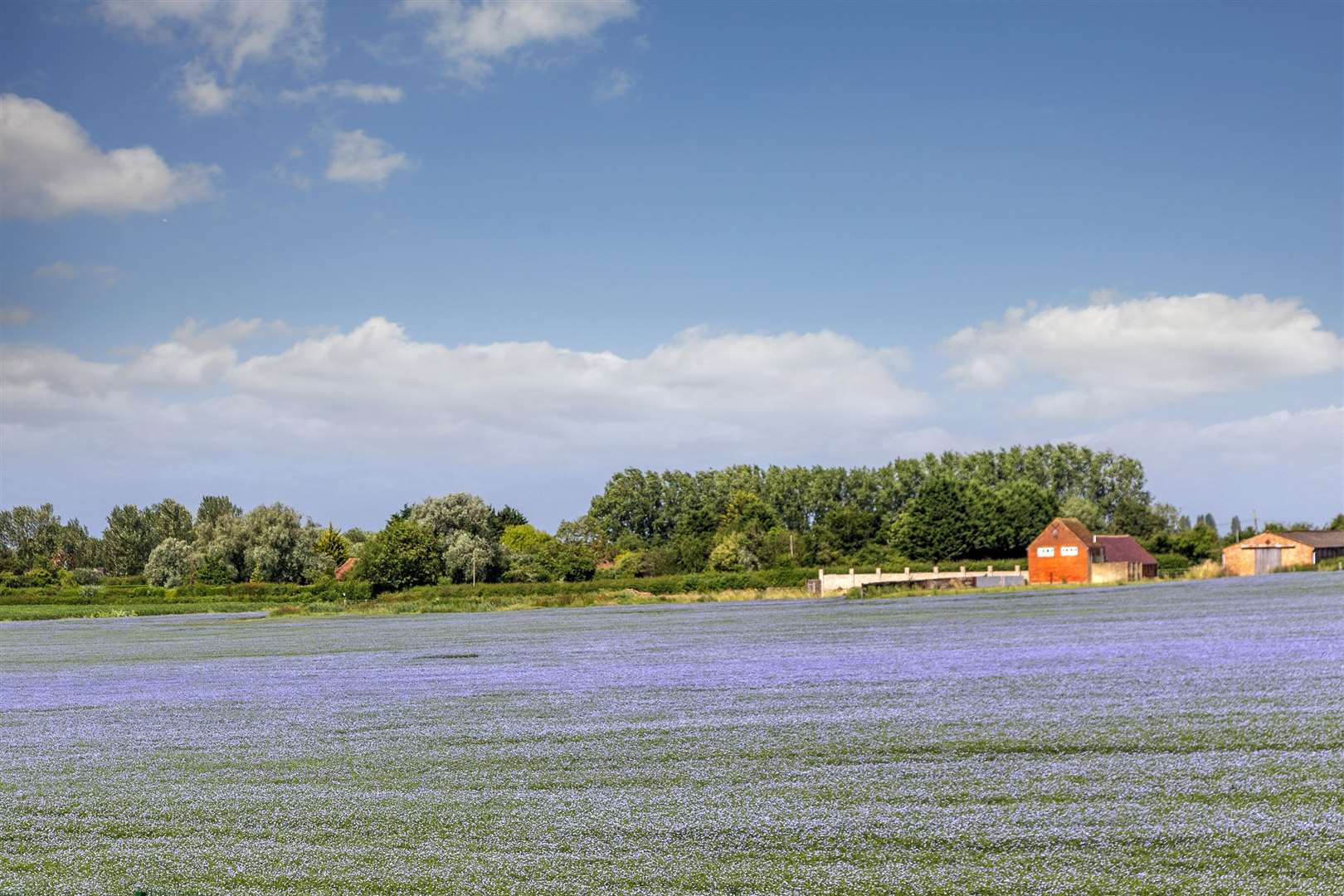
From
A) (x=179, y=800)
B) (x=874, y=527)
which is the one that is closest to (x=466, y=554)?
(x=874, y=527)

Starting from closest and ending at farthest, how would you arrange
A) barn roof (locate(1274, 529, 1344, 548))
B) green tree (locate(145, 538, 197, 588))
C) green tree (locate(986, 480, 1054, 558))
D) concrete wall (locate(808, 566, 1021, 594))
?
concrete wall (locate(808, 566, 1021, 594)) < barn roof (locate(1274, 529, 1344, 548)) < green tree (locate(145, 538, 197, 588)) < green tree (locate(986, 480, 1054, 558))

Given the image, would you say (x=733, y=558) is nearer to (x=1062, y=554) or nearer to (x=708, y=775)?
(x=1062, y=554)

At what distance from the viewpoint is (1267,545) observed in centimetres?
9675

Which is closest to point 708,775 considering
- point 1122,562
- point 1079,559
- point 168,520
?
point 1079,559

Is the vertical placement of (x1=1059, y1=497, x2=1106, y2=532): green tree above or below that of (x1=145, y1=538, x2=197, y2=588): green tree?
above

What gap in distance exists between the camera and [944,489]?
11406 centimetres

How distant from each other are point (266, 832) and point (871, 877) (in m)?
5.38

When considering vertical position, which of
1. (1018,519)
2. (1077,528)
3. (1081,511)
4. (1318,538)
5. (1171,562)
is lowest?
(1171,562)

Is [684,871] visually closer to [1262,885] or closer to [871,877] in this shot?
[871,877]

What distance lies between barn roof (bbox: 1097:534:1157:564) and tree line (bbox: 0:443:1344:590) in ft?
12.1

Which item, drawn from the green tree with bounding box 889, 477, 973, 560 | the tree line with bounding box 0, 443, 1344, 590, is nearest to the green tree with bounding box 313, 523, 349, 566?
the tree line with bounding box 0, 443, 1344, 590

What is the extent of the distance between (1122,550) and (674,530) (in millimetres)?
71567

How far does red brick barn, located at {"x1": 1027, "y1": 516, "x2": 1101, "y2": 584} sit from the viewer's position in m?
87.4

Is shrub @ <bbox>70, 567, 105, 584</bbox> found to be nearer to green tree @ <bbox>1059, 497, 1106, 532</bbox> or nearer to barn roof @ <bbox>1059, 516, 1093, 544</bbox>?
barn roof @ <bbox>1059, 516, 1093, 544</bbox>
